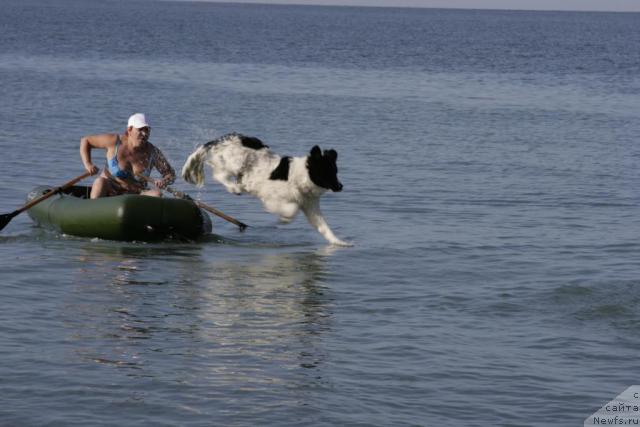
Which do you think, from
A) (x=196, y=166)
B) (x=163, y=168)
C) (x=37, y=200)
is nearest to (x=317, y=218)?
(x=196, y=166)

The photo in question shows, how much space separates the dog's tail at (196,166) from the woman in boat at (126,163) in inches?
35.6

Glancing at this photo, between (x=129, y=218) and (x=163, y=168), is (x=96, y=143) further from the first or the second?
(x=129, y=218)

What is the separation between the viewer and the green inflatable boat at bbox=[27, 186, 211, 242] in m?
13.4

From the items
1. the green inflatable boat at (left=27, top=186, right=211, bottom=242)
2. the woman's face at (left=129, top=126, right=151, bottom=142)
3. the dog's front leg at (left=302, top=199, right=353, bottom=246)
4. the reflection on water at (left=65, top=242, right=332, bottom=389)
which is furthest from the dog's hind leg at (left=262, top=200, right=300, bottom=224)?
the woman's face at (left=129, top=126, right=151, bottom=142)

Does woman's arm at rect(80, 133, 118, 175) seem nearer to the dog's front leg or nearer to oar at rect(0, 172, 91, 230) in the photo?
oar at rect(0, 172, 91, 230)

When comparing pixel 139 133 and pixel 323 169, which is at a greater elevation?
pixel 139 133

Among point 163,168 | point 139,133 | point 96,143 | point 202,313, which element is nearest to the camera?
point 202,313

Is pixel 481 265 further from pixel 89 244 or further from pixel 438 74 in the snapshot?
pixel 438 74

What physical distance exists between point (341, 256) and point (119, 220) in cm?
245

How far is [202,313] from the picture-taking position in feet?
35.7

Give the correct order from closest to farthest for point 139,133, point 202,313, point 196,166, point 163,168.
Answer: point 202,313
point 196,166
point 139,133
point 163,168

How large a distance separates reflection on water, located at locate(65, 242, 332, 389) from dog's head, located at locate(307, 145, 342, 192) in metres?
0.99

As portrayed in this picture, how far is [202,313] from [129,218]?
111 inches

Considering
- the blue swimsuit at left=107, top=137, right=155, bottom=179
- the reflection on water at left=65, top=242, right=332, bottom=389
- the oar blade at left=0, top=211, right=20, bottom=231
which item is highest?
the blue swimsuit at left=107, top=137, right=155, bottom=179
